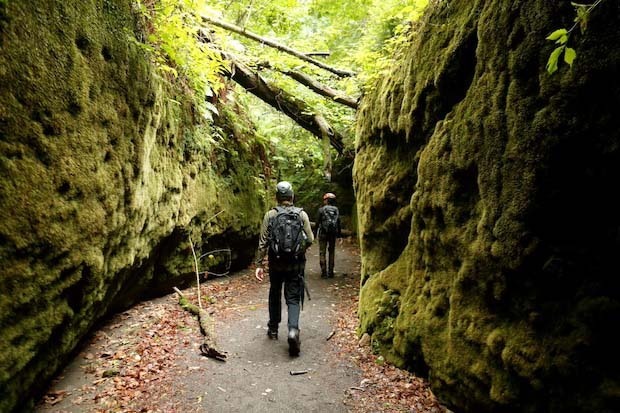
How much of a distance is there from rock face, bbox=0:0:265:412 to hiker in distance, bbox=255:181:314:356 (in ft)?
6.86

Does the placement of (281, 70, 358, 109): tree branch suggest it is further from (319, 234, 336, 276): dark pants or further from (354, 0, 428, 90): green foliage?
(319, 234, 336, 276): dark pants

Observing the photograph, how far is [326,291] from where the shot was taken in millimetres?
10234

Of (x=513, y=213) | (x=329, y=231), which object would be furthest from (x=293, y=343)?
(x=329, y=231)

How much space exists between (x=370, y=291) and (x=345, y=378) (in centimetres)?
167

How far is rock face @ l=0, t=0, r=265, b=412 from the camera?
10.6 ft

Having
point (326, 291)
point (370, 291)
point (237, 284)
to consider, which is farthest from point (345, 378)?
point (237, 284)

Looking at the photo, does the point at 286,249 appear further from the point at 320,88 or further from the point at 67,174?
the point at 320,88

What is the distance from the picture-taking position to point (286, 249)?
6012 millimetres

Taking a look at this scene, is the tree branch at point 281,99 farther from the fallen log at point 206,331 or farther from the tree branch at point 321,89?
the fallen log at point 206,331

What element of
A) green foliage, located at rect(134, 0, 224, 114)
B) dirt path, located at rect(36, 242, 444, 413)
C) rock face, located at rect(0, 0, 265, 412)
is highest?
green foliage, located at rect(134, 0, 224, 114)

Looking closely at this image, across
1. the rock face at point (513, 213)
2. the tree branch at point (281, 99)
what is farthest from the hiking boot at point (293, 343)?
the tree branch at point (281, 99)

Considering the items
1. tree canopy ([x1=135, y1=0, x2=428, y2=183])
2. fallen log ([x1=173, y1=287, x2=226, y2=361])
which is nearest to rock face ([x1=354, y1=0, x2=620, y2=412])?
fallen log ([x1=173, y1=287, x2=226, y2=361])

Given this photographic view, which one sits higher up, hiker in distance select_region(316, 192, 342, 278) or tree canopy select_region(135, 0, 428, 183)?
tree canopy select_region(135, 0, 428, 183)

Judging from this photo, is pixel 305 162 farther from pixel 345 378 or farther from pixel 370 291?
pixel 345 378
